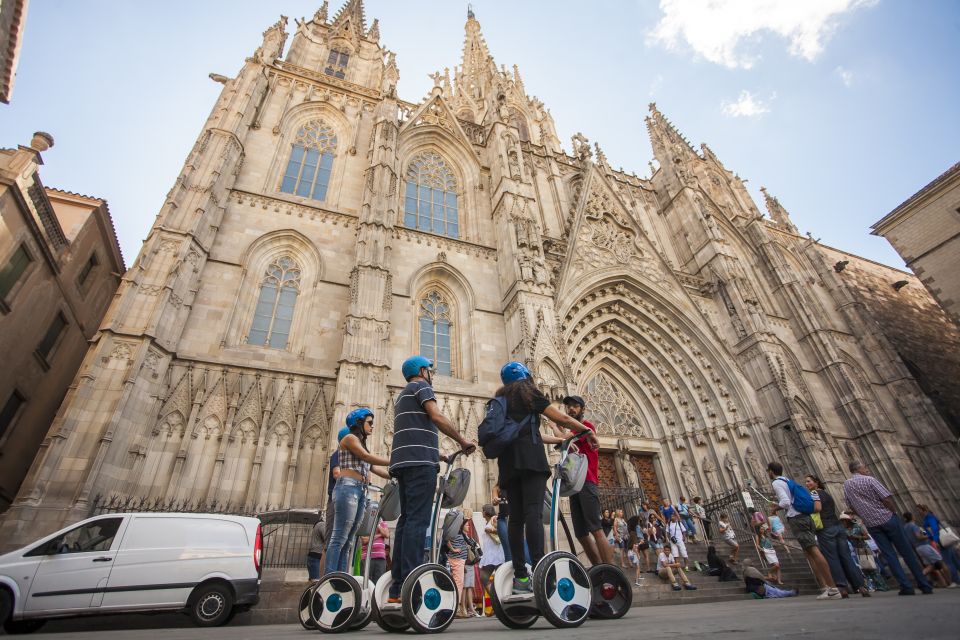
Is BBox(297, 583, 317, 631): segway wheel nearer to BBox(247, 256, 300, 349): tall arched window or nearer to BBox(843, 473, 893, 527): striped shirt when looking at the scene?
BBox(843, 473, 893, 527): striped shirt

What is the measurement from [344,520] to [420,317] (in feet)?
33.0

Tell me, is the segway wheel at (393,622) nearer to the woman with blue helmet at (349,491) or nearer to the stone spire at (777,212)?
the woman with blue helmet at (349,491)

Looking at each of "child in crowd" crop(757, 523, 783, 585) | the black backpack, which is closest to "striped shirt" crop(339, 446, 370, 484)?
the black backpack

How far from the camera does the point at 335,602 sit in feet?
10.3

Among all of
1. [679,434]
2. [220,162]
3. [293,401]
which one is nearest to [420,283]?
[293,401]

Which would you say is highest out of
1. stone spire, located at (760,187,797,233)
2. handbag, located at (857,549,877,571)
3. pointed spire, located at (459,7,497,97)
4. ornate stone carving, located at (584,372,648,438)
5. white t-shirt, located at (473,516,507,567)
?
pointed spire, located at (459,7,497,97)

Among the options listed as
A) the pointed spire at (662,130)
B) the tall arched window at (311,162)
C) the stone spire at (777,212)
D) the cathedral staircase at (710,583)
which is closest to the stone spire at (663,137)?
the pointed spire at (662,130)

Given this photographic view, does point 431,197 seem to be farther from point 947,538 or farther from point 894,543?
point 947,538

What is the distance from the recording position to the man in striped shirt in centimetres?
298

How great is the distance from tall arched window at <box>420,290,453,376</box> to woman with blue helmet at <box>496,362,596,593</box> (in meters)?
9.64

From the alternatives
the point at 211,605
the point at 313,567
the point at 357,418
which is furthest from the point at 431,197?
the point at 211,605

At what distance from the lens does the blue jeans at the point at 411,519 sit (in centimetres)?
295

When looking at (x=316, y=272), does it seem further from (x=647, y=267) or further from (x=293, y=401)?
(x=647, y=267)

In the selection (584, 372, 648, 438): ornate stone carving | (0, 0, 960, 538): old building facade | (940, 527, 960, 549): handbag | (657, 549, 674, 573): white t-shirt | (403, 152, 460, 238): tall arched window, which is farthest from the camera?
(403, 152, 460, 238): tall arched window
